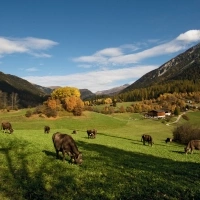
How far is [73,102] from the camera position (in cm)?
13675

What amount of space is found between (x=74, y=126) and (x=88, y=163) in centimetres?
9678

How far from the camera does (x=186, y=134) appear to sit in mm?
76312

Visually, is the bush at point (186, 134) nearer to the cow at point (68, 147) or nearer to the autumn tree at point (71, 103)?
the cow at point (68, 147)

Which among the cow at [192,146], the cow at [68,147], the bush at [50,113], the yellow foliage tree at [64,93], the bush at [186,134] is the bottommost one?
the bush at [186,134]

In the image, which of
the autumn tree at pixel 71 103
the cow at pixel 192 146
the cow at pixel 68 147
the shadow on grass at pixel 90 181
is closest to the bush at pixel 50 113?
the autumn tree at pixel 71 103

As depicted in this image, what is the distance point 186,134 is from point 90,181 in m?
65.6

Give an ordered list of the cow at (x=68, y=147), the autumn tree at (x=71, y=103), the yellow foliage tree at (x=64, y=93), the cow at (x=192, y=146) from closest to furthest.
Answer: the cow at (x=68, y=147) → the cow at (x=192, y=146) → the autumn tree at (x=71, y=103) → the yellow foliage tree at (x=64, y=93)

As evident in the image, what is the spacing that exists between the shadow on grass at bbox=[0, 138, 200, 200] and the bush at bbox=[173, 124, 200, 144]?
191 ft

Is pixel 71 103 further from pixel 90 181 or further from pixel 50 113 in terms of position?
pixel 90 181

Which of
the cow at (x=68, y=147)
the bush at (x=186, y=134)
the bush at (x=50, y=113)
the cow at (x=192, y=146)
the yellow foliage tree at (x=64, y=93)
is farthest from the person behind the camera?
the yellow foliage tree at (x=64, y=93)

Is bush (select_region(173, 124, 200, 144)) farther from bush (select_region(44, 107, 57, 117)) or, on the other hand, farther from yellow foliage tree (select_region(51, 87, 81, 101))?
yellow foliage tree (select_region(51, 87, 81, 101))

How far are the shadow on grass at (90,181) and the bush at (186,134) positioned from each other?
58157 mm

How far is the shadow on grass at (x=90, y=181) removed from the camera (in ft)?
44.8

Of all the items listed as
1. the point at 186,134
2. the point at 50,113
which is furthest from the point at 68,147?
the point at 50,113
